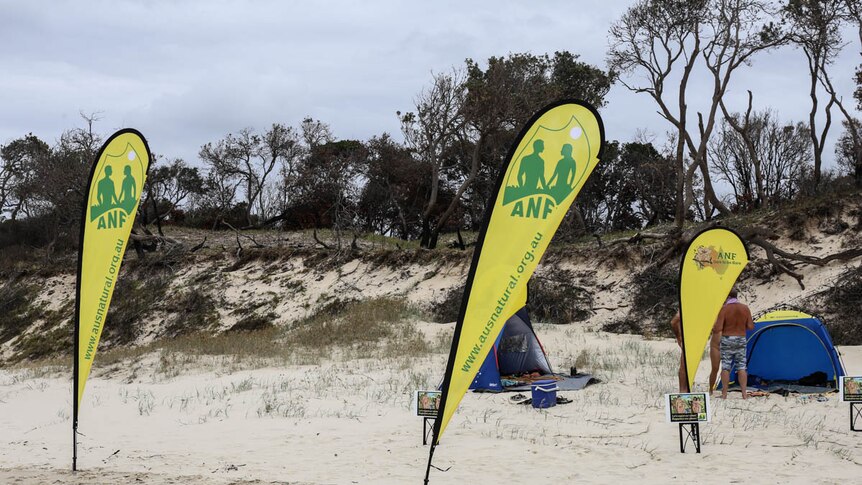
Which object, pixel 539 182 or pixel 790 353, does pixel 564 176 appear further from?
pixel 790 353

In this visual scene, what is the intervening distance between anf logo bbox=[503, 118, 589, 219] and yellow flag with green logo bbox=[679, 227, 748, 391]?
14.5 ft

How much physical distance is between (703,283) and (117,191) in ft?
23.2

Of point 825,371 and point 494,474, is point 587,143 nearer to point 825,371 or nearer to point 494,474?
point 494,474

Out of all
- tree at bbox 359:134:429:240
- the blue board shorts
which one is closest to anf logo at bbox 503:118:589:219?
the blue board shorts

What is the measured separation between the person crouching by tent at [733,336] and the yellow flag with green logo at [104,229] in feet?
26.0

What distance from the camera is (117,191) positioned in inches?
321

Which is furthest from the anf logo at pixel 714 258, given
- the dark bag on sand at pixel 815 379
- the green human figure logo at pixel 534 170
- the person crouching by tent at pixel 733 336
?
the green human figure logo at pixel 534 170

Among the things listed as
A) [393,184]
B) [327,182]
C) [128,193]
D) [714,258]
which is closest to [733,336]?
[714,258]

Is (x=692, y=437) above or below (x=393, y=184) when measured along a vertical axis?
below

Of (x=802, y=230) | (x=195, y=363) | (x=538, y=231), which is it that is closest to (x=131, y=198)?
(x=538, y=231)

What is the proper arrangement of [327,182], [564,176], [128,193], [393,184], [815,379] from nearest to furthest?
[564,176] → [128,193] → [815,379] → [327,182] → [393,184]

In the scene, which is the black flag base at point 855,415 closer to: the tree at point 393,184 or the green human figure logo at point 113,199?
the green human figure logo at point 113,199

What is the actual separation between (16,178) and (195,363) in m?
36.6

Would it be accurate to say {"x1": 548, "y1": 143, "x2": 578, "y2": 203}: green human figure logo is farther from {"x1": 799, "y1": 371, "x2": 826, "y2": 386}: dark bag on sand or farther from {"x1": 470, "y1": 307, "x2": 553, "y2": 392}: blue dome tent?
{"x1": 470, "y1": 307, "x2": 553, "y2": 392}: blue dome tent
